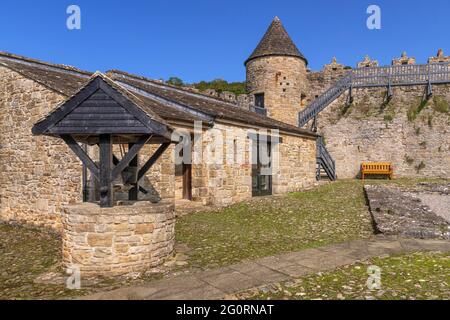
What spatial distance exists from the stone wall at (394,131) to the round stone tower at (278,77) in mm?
2470

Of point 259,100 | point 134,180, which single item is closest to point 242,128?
point 134,180

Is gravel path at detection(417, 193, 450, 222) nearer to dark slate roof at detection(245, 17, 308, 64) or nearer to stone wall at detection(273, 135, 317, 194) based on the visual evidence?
stone wall at detection(273, 135, 317, 194)

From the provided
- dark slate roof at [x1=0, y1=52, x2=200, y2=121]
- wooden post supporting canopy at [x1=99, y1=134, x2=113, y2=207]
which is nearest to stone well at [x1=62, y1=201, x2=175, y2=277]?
wooden post supporting canopy at [x1=99, y1=134, x2=113, y2=207]

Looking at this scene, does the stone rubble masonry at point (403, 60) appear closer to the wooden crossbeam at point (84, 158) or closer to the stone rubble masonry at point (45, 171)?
the stone rubble masonry at point (45, 171)

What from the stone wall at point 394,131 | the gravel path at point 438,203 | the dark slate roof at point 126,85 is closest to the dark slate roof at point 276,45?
the stone wall at point 394,131

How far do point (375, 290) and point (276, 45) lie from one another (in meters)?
22.6

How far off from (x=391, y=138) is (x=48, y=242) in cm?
2075

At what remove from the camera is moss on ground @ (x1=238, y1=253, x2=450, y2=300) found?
4.08m

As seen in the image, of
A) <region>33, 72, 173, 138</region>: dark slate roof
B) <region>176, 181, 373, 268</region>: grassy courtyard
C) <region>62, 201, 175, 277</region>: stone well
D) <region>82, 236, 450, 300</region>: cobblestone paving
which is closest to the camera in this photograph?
<region>82, 236, 450, 300</region>: cobblestone paving

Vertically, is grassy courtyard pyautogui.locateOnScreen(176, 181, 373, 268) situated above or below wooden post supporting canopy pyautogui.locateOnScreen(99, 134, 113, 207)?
below

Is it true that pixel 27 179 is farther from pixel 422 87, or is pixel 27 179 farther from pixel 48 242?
pixel 422 87

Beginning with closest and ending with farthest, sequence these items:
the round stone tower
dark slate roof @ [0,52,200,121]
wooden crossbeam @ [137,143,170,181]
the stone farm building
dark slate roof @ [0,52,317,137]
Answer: wooden crossbeam @ [137,143,170,181]
the stone farm building
dark slate roof @ [0,52,200,121]
dark slate roof @ [0,52,317,137]
the round stone tower

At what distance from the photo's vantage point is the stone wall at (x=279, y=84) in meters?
24.1

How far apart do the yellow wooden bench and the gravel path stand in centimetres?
741
